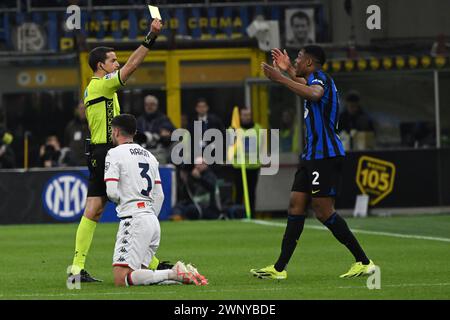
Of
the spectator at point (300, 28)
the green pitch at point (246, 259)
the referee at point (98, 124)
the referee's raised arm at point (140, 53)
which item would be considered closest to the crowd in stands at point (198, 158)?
the green pitch at point (246, 259)

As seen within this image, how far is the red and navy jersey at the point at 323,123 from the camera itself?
13656 mm

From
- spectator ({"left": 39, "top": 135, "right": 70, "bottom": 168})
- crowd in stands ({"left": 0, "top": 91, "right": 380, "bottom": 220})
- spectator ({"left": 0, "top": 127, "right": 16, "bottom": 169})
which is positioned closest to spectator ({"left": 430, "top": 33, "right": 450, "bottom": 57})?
crowd in stands ({"left": 0, "top": 91, "right": 380, "bottom": 220})

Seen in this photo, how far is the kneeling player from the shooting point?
A: 12594 mm

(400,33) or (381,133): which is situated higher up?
(400,33)

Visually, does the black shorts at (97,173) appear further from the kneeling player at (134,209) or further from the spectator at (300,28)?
the spectator at (300,28)

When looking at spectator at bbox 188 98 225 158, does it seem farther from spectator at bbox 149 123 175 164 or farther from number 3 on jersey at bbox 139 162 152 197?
number 3 on jersey at bbox 139 162 152 197

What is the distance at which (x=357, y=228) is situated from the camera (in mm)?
21984

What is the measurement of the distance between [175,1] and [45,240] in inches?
455

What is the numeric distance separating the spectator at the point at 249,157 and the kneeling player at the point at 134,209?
1315 cm

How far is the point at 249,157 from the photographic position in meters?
26.3

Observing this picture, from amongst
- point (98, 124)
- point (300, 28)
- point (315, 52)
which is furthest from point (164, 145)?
point (315, 52)
